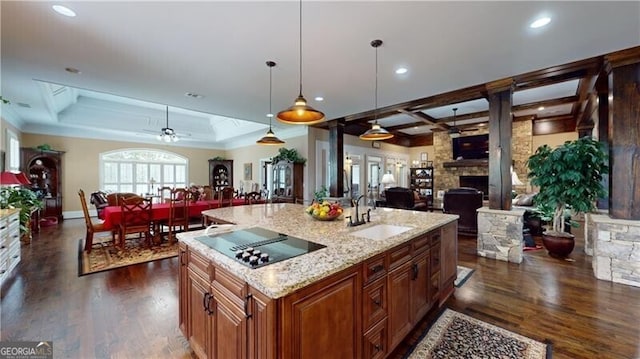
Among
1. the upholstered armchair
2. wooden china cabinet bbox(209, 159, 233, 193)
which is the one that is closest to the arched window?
wooden china cabinet bbox(209, 159, 233, 193)

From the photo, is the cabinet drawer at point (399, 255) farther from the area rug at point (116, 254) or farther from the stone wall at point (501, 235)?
the area rug at point (116, 254)

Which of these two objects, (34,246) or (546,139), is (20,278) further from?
(546,139)

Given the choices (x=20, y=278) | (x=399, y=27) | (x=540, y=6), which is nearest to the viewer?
(x=540, y=6)

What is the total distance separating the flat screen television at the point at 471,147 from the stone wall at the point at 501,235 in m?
5.90

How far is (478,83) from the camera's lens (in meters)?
4.23

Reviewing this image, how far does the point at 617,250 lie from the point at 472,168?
6622mm

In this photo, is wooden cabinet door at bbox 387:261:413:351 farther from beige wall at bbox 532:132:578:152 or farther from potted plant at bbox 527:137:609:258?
beige wall at bbox 532:132:578:152

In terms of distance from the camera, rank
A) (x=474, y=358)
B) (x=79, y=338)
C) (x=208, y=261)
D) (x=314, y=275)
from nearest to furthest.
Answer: (x=314, y=275)
(x=208, y=261)
(x=474, y=358)
(x=79, y=338)

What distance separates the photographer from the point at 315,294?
1.30 m

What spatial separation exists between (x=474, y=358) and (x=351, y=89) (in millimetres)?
3978

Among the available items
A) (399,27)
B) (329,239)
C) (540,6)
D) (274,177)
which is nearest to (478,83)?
(540,6)

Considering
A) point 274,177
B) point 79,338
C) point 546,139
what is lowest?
point 79,338

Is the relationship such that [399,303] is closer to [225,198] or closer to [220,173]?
[225,198]

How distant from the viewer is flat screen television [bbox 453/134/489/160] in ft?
30.0
